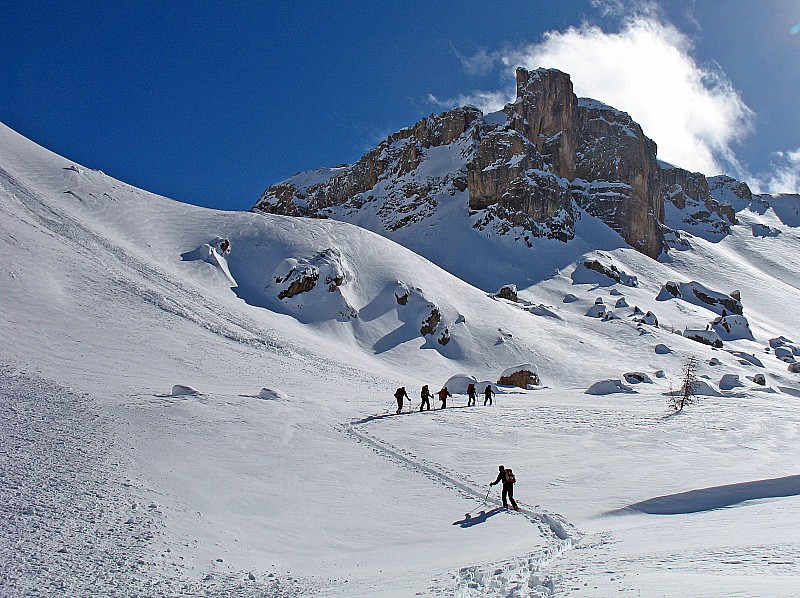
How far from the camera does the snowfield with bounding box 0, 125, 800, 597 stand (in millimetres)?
8938

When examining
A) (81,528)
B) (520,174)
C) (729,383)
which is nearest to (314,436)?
(81,528)

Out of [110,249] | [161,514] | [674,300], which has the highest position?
[674,300]

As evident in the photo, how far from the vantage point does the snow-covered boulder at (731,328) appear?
77.5 m

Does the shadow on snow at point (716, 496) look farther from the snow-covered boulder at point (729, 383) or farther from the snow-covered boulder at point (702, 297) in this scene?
the snow-covered boulder at point (702, 297)

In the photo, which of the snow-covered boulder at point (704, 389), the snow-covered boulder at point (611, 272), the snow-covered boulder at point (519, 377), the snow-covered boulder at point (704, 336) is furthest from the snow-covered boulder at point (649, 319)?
the snow-covered boulder at point (519, 377)

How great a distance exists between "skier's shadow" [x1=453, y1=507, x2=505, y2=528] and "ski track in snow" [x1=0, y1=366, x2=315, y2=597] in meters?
4.33

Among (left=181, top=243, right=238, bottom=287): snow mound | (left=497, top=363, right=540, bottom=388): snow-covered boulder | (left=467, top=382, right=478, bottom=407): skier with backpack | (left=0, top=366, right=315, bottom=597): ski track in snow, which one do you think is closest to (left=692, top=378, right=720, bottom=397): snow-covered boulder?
(left=497, top=363, right=540, bottom=388): snow-covered boulder

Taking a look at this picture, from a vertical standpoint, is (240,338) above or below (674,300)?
below

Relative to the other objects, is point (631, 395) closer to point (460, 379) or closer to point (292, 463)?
point (460, 379)

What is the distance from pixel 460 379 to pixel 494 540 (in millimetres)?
23185

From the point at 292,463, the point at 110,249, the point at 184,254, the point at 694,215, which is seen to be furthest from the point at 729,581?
the point at 694,215

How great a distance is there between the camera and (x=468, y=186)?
402ft

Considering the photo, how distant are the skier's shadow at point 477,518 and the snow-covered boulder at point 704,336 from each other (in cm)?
6844

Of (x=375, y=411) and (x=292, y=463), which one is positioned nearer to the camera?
(x=292, y=463)
